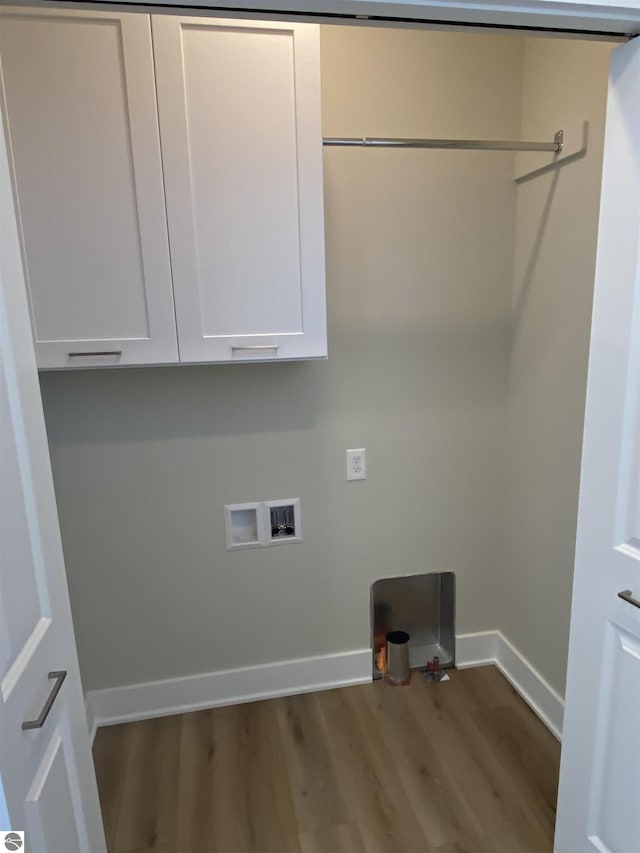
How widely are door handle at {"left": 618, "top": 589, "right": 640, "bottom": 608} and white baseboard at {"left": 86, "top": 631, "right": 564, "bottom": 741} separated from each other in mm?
1032

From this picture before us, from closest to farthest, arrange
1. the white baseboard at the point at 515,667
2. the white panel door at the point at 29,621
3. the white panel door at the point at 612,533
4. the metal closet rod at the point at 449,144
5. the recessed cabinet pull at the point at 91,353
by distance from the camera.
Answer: the white panel door at the point at 29,621, the white panel door at the point at 612,533, the recessed cabinet pull at the point at 91,353, the metal closet rod at the point at 449,144, the white baseboard at the point at 515,667

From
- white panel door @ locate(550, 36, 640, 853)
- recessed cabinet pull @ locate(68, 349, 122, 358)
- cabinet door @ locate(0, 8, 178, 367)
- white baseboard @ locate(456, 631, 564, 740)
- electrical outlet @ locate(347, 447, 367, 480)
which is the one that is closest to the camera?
white panel door @ locate(550, 36, 640, 853)

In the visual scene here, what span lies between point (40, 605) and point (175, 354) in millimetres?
822

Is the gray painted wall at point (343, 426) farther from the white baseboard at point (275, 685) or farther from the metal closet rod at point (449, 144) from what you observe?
the metal closet rod at point (449, 144)

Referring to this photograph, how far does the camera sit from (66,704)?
1113 millimetres

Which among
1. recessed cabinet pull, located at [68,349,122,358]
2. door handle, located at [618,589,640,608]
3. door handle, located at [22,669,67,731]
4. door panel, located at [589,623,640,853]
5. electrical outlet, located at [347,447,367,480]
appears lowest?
door panel, located at [589,623,640,853]

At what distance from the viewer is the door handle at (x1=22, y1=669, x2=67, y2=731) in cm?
91

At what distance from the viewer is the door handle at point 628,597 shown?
118cm

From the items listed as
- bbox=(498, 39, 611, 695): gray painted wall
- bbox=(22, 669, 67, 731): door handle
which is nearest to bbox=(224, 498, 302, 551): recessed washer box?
bbox=(498, 39, 611, 695): gray painted wall

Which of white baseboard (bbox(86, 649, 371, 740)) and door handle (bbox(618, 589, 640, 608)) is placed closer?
door handle (bbox(618, 589, 640, 608))

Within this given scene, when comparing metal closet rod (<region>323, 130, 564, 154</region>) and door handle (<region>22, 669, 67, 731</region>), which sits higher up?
metal closet rod (<region>323, 130, 564, 154</region>)

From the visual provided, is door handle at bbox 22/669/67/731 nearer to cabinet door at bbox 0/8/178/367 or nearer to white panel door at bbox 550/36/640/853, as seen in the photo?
cabinet door at bbox 0/8/178/367

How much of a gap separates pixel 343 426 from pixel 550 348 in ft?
2.59

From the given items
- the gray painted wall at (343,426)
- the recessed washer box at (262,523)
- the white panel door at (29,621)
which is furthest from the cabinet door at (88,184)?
the recessed washer box at (262,523)
